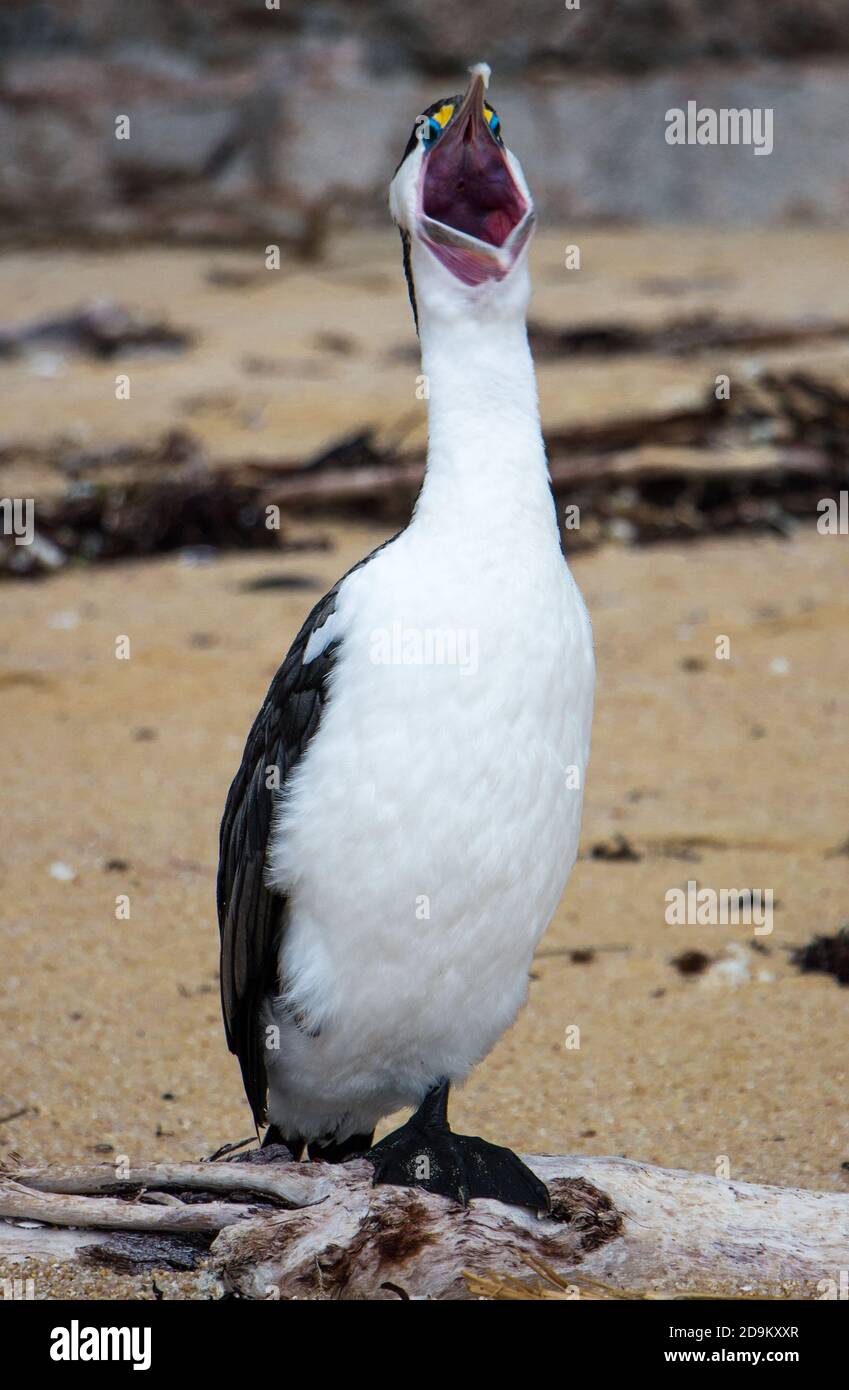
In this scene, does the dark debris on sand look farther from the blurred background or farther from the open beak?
the open beak

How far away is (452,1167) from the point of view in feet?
10.1

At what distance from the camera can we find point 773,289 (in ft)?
41.1

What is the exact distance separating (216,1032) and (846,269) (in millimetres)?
10485

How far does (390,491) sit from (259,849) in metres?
4.93

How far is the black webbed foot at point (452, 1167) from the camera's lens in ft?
9.75

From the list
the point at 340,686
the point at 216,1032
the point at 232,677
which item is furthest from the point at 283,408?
the point at 340,686

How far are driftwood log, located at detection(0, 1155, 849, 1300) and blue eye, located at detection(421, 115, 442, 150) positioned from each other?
180 cm

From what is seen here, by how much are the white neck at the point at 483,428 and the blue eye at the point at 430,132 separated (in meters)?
0.28

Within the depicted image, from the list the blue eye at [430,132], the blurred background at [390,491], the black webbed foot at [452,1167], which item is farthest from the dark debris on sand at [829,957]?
the blue eye at [430,132]

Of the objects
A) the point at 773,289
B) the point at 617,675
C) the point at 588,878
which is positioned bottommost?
the point at 588,878

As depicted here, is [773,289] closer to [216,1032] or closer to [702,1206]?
[216,1032]

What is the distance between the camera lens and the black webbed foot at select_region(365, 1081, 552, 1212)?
297 cm

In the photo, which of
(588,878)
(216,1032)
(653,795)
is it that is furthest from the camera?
(653,795)

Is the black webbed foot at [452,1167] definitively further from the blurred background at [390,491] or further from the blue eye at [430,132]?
the blue eye at [430,132]
